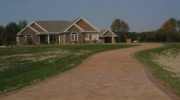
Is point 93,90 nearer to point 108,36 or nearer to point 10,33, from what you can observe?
point 108,36

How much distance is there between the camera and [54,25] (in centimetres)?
7831

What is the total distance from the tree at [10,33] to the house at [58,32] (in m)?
3.91

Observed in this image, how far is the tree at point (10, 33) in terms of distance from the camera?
79675 mm

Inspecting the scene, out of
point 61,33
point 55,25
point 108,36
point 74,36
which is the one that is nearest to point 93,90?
point 74,36

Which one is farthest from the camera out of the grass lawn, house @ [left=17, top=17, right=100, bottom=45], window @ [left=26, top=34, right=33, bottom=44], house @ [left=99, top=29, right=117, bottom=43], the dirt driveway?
house @ [left=99, top=29, right=117, bottom=43]

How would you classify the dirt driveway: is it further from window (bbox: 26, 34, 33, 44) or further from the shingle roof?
the shingle roof

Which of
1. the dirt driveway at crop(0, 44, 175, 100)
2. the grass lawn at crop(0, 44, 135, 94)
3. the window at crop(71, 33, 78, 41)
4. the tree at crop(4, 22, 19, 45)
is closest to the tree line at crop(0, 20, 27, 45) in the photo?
the tree at crop(4, 22, 19, 45)

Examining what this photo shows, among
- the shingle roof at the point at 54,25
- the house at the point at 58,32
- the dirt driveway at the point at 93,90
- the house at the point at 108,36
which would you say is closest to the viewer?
the dirt driveway at the point at 93,90

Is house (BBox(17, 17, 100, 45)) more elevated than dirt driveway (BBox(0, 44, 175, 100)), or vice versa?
house (BBox(17, 17, 100, 45))

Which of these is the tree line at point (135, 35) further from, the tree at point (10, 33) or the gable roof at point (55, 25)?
the gable roof at point (55, 25)

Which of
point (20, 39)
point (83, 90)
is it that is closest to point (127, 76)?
point (83, 90)

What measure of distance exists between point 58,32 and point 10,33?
43.9 ft

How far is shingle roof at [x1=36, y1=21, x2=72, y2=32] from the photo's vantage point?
250 feet

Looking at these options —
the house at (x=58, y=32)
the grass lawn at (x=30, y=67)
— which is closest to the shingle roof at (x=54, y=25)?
the house at (x=58, y=32)
